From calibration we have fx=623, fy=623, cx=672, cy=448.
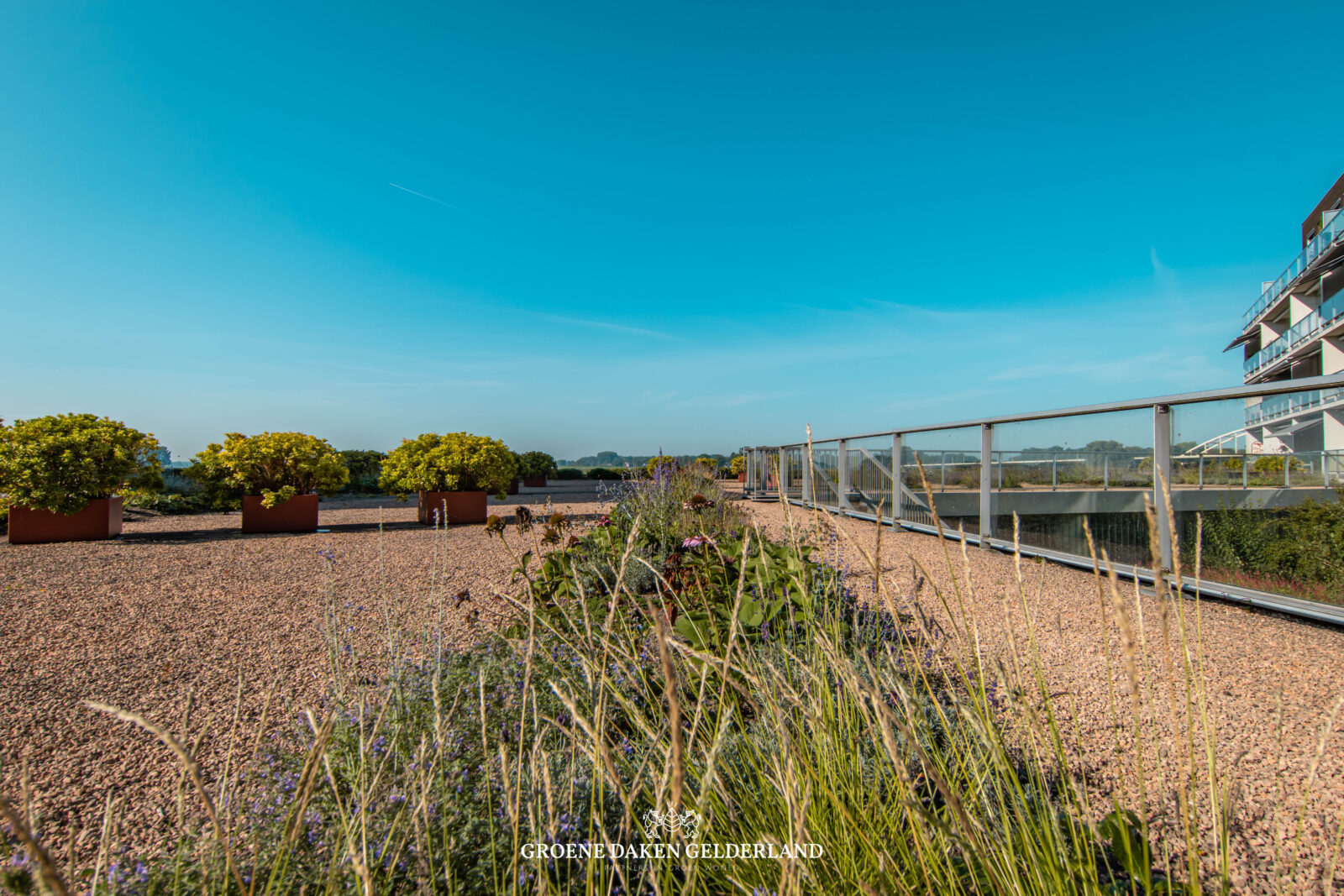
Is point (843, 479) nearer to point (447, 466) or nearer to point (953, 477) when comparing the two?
point (953, 477)

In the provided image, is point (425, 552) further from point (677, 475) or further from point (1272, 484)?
point (1272, 484)

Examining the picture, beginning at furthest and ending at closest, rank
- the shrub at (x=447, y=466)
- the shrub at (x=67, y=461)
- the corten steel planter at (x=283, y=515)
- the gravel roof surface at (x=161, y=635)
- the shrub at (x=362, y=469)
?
the shrub at (x=362, y=469), the shrub at (x=447, y=466), the corten steel planter at (x=283, y=515), the shrub at (x=67, y=461), the gravel roof surface at (x=161, y=635)

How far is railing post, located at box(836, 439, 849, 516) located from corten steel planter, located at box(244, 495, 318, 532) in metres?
7.49

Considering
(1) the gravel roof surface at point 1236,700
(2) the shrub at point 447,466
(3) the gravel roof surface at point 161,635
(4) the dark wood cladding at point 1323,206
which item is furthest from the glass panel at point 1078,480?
(4) the dark wood cladding at point 1323,206

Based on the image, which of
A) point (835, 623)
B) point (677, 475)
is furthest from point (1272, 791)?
point (677, 475)

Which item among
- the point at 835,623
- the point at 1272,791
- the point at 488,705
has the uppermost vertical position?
the point at 835,623

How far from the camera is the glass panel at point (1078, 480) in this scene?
15.4ft

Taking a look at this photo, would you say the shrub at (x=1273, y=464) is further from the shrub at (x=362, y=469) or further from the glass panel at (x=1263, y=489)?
the shrub at (x=362, y=469)

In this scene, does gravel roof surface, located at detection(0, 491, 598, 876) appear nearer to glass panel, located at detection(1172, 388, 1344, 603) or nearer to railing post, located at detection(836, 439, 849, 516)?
glass panel, located at detection(1172, 388, 1344, 603)

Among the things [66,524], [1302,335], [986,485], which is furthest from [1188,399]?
[1302,335]

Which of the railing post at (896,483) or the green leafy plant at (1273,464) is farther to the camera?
the railing post at (896,483)

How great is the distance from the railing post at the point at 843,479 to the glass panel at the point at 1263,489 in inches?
210

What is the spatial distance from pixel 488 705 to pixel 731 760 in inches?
39.3

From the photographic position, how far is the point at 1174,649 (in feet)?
11.5
